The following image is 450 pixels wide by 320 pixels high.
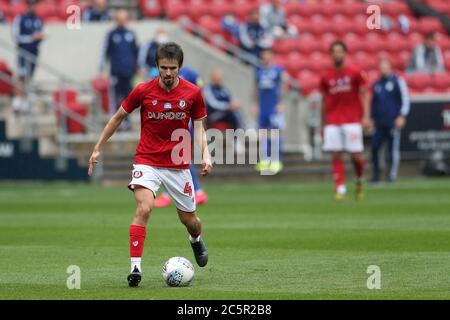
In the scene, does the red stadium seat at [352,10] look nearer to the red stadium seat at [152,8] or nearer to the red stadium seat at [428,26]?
the red stadium seat at [428,26]

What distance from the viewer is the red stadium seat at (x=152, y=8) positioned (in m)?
30.1

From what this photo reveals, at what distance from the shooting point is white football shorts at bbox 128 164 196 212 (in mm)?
10078

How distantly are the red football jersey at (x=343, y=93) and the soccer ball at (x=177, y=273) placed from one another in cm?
1001

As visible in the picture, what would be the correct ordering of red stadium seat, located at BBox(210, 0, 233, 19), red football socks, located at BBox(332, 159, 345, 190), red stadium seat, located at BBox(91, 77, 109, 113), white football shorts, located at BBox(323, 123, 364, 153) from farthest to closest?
red stadium seat, located at BBox(210, 0, 233, 19) → red stadium seat, located at BBox(91, 77, 109, 113) → white football shorts, located at BBox(323, 123, 364, 153) → red football socks, located at BBox(332, 159, 345, 190)

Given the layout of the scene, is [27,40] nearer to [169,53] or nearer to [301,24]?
[301,24]

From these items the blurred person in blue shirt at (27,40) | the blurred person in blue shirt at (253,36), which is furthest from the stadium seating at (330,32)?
the blurred person in blue shirt at (27,40)

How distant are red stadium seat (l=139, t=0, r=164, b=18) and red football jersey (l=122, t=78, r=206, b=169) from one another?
65.8 ft

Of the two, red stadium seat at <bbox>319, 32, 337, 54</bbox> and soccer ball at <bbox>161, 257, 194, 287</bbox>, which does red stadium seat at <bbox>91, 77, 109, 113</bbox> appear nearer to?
red stadium seat at <bbox>319, 32, 337, 54</bbox>

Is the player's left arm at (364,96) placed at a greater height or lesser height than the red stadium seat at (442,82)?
lesser

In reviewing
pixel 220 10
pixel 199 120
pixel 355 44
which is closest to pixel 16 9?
pixel 220 10

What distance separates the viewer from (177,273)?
957cm

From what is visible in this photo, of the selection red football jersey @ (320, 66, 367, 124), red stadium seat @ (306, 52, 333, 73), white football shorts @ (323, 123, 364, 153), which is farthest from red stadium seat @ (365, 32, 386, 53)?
white football shorts @ (323, 123, 364, 153)
